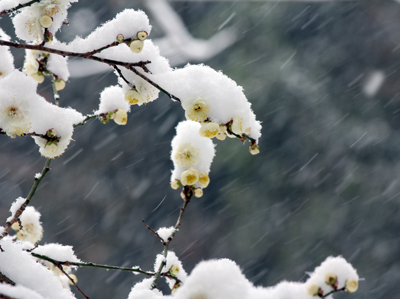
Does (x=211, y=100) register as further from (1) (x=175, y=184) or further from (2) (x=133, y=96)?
(1) (x=175, y=184)

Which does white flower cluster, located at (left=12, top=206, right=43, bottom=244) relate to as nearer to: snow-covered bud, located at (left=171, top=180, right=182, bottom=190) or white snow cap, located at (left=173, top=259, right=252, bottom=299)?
snow-covered bud, located at (left=171, top=180, right=182, bottom=190)

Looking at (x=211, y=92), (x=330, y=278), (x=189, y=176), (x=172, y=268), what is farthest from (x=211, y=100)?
(x=172, y=268)

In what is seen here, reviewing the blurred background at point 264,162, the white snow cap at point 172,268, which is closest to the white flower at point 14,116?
the white snow cap at point 172,268

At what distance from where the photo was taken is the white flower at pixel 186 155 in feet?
3.00

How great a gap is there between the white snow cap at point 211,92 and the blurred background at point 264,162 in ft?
18.4

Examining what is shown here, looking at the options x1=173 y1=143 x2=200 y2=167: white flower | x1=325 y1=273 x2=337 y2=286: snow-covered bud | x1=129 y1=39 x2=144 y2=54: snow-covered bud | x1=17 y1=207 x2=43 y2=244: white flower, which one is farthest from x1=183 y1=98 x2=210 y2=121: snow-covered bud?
x1=17 y1=207 x2=43 y2=244: white flower

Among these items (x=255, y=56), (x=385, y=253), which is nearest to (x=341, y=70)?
(x=255, y=56)

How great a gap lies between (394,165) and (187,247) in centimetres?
415

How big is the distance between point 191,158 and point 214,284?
1.64 feet

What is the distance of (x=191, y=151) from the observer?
3.02ft

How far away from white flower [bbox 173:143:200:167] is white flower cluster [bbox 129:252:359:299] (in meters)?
0.41

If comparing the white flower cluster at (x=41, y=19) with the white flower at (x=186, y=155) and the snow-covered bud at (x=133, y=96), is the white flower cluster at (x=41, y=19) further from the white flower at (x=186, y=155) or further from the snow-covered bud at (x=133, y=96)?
the white flower at (x=186, y=155)

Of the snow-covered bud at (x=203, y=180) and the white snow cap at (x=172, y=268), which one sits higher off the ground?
the snow-covered bud at (x=203, y=180)

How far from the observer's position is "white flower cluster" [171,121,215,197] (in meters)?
0.92
